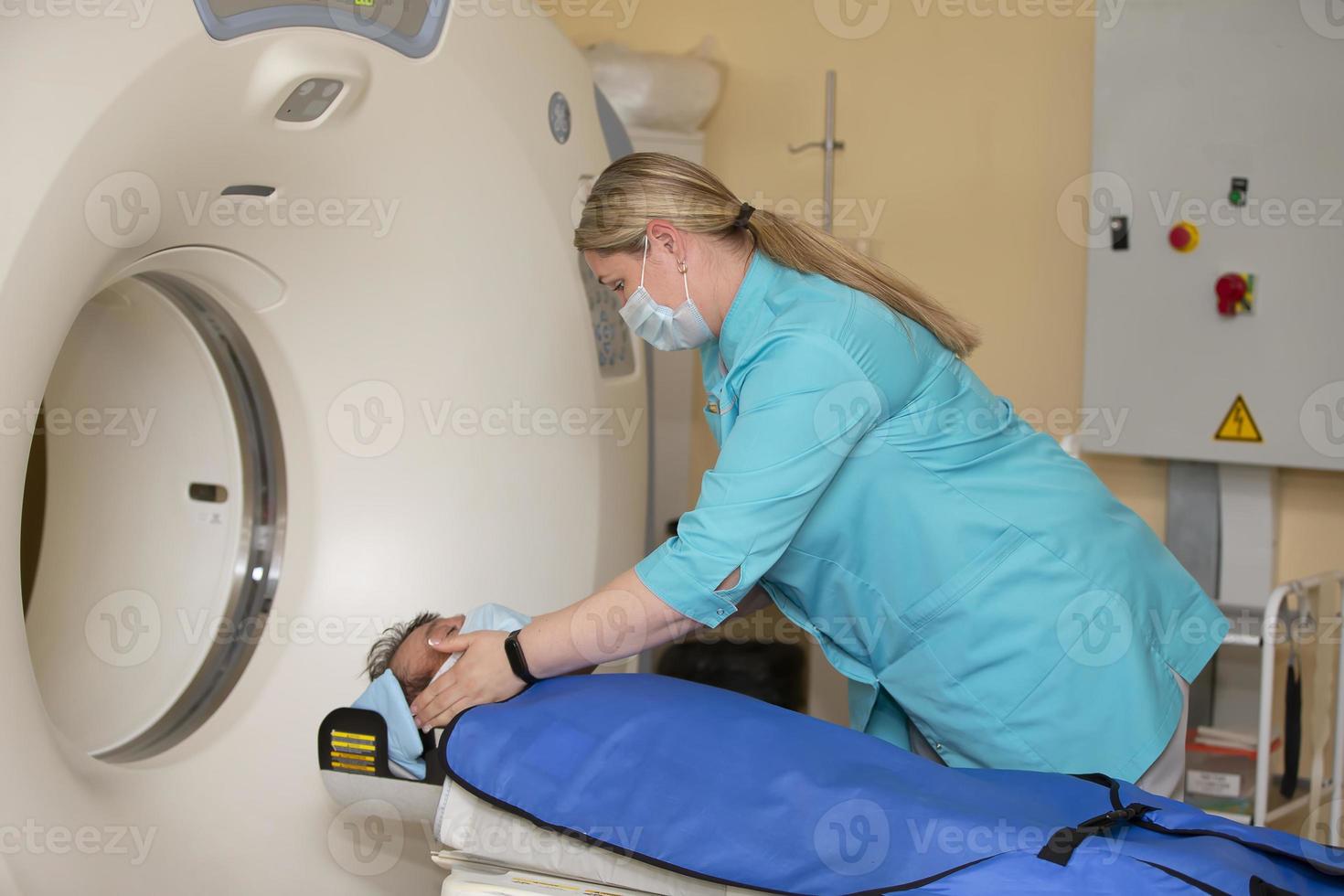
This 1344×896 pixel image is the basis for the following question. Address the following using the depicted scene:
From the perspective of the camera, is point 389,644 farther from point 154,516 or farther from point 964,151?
point 964,151

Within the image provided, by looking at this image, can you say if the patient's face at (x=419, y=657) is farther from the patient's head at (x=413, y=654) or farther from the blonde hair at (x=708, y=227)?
the blonde hair at (x=708, y=227)

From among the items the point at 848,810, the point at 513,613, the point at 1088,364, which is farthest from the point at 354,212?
the point at 1088,364

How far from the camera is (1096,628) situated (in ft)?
4.32

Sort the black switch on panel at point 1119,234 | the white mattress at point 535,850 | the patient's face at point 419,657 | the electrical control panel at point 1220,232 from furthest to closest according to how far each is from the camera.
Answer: the black switch on panel at point 1119,234 → the electrical control panel at point 1220,232 → the patient's face at point 419,657 → the white mattress at point 535,850

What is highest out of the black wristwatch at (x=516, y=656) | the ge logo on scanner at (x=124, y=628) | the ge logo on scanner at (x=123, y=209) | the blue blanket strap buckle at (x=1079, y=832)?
the ge logo on scanner at (x=123, y=209)

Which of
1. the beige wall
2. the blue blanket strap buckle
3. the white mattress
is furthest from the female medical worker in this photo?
the beige wall

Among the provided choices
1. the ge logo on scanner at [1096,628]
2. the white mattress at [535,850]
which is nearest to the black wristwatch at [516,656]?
the white mattress at [535,850]

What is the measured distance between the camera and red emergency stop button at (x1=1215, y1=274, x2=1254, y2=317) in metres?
2.50

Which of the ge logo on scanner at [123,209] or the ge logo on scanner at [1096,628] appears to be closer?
the ge logo on scanner at [123,209]

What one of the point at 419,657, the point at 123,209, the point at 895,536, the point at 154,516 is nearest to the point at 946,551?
the point at 895,536

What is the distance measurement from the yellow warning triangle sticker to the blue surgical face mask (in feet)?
5.23

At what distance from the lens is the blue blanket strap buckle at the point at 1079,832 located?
101cm

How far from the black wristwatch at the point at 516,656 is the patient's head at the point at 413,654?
0.51ft

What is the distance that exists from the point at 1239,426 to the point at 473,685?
192 centimetres
